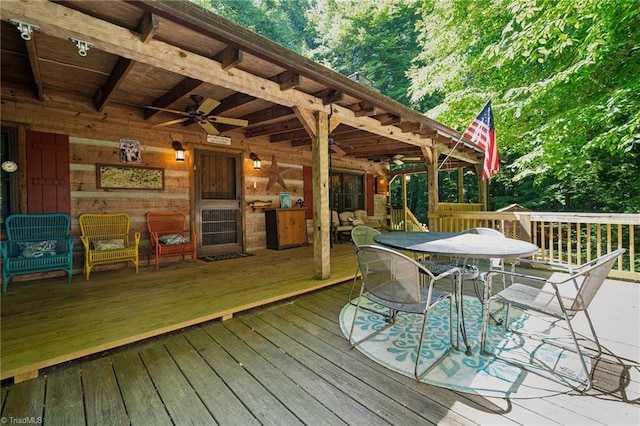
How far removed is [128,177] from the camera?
4469mm

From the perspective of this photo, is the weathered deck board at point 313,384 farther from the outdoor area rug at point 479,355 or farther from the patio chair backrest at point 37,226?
the patio chair backrest at point 37,226

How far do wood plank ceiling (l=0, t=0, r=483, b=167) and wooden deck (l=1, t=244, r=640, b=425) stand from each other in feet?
7.26

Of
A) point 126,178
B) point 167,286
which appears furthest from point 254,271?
point 126,178

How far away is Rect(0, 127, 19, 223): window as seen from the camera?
11.8 feet

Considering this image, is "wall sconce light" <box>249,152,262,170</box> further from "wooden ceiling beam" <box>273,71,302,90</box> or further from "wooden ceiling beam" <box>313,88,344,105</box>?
"wooden ceiling beam" <box>273,71,302,90</box>

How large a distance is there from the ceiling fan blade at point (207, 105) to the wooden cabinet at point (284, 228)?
2736 millimetres

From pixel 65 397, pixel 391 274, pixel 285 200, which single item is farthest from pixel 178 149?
pixel 391 274

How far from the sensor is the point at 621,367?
6.01ft

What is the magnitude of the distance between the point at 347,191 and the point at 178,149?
5.00 m

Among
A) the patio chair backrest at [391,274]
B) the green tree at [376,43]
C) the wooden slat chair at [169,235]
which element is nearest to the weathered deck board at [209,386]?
the patio chair backrest at [391,274]

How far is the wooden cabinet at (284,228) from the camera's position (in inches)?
240

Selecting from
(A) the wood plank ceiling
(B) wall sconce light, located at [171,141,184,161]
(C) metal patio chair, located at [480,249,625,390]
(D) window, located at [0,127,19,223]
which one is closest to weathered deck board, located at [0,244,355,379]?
(D) window, located at [0,127,19,223]

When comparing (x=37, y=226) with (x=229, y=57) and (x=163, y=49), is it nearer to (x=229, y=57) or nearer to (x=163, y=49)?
(x=163, y=49)

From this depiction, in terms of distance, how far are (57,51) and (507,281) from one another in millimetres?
5945
